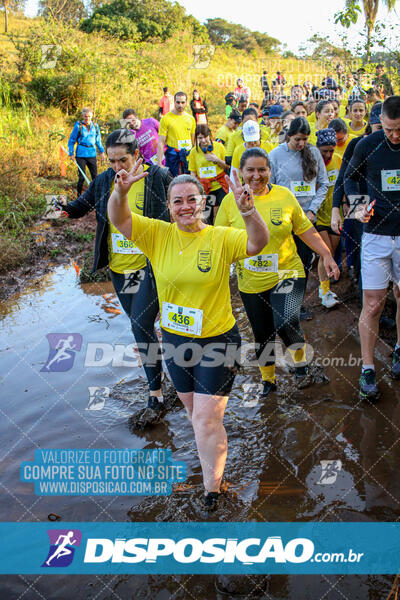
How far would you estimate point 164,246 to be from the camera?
3217 mm

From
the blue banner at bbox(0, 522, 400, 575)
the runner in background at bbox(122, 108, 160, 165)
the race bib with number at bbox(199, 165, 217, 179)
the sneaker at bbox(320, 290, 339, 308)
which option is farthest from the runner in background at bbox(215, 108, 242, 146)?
the blue banner at bbox(0, 522, 400, 575)

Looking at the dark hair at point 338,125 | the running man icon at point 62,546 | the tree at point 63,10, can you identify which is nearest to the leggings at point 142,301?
the running man icon at point 62,546

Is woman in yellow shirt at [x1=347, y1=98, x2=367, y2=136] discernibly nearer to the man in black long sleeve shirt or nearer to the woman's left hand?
the man in black long sleeve shirt

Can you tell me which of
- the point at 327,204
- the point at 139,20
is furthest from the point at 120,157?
the point at 139,20

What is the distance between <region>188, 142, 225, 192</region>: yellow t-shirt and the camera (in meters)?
8.13

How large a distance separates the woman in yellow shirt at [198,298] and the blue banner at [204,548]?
1.27 feet

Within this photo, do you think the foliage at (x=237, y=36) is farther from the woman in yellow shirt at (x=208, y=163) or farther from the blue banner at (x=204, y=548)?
the blue banner at (x=204, y=548)

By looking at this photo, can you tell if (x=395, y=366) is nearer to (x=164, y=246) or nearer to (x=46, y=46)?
(x=164, y=246)

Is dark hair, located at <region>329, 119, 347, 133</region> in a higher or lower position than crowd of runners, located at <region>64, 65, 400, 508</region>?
higher

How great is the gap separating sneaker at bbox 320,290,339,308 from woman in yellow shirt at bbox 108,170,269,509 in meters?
3.36

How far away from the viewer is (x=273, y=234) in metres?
4.15

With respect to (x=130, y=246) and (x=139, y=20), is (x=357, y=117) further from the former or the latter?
(x=139, y=20)

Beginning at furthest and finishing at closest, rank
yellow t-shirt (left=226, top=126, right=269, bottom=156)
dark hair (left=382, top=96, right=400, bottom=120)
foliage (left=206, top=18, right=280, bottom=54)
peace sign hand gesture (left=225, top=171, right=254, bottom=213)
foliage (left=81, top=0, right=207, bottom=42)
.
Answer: foliage (left=206, top=18, right=280, bottom=54) < foliage (left=81, top=0, right=207, bottom=42) < yellow t-shirt (left=226, top=126, right=269, bottom=156) < dark hair (left=382, top=96, right=400, bottom=120) < peace sign hand gesture (left=225, top=171, right=254, bottom=213)

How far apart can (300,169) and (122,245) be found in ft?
7.09
